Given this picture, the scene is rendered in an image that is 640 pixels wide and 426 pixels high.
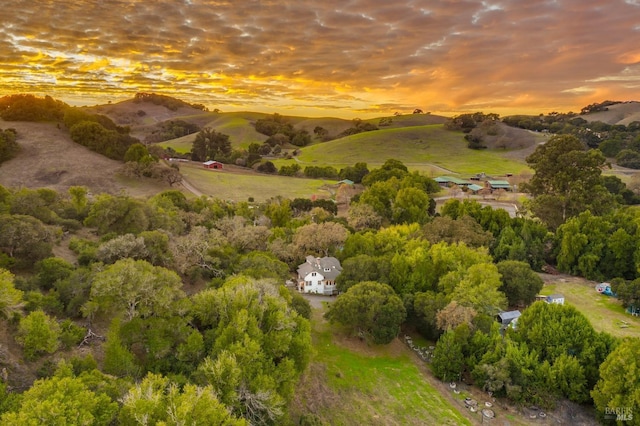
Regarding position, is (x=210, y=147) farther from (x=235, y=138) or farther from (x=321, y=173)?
(x=235, y=138)

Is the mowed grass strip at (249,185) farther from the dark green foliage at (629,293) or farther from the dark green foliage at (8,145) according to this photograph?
the dark green foliage at (629,293)

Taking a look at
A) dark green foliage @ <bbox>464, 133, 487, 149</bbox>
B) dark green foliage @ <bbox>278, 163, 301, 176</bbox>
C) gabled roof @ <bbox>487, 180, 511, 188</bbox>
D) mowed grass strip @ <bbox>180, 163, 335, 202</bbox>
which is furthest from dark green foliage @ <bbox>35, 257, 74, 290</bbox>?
dark green foliage @ <bbox>464, 133, 487, 149</bbox>

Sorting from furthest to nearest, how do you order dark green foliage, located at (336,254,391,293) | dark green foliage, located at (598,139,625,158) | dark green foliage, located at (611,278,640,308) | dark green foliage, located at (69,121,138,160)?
1. dark green foliage, located at (598,139,625,158)
2. dark green foliage, located at (69,121,138,160)
3. dark green foliage, located at (336,254,391,293)
4. dark green foliage, located at (611,278,640,308)

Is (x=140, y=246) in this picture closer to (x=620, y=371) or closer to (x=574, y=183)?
(x=620, y=371)

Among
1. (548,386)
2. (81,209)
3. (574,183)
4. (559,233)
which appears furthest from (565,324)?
(81,209)

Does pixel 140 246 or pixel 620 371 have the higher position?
pixel 140 246

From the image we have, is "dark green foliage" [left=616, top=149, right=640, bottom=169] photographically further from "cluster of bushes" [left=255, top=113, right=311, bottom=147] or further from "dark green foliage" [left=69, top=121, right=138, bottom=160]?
"dark green foliage" [left=69, top=121, right=138, bottom=160]

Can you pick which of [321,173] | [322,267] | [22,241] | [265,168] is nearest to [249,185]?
[265,168]
